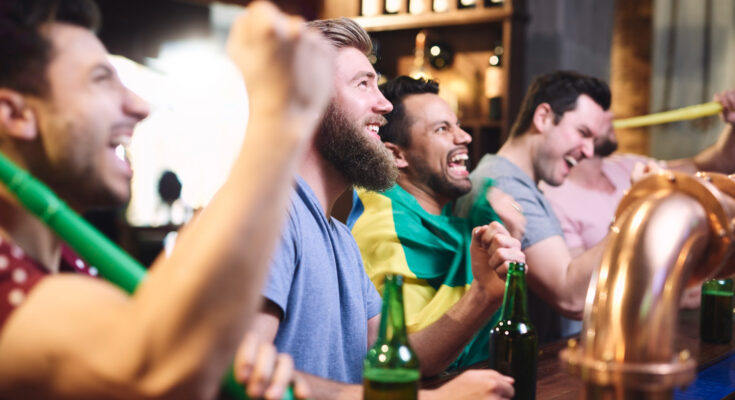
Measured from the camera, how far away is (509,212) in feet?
6.40

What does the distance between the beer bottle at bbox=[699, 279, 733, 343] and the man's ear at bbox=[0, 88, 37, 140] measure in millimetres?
1584

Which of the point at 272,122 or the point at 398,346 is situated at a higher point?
the point at 272,122

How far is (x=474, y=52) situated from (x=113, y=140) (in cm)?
288

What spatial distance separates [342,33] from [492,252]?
0.59m

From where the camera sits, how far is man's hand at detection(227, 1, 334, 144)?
1.64 ft

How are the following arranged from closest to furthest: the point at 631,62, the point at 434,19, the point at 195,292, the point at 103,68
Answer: the point at 195,292 → the point at 103,68 → the point at 434,19 → the point at 631,62

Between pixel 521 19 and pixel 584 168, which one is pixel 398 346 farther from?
pixel 521 19

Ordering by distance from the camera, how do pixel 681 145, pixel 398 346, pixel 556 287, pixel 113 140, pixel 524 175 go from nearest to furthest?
pixel 113 140 → pixel 398 346 → pixel 556 287 → pixel 524 175 → pixel 681 145

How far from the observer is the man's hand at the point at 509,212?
1920mm

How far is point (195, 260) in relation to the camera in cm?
47

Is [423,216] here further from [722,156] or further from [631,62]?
[631,62]

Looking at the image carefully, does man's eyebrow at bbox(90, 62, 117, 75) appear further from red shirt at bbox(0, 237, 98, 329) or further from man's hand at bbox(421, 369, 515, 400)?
man's hand at bbox(421, 369, 515, 400)

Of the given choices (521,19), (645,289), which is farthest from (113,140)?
(521,19)

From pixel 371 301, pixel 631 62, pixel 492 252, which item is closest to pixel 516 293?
pixel 492 252
